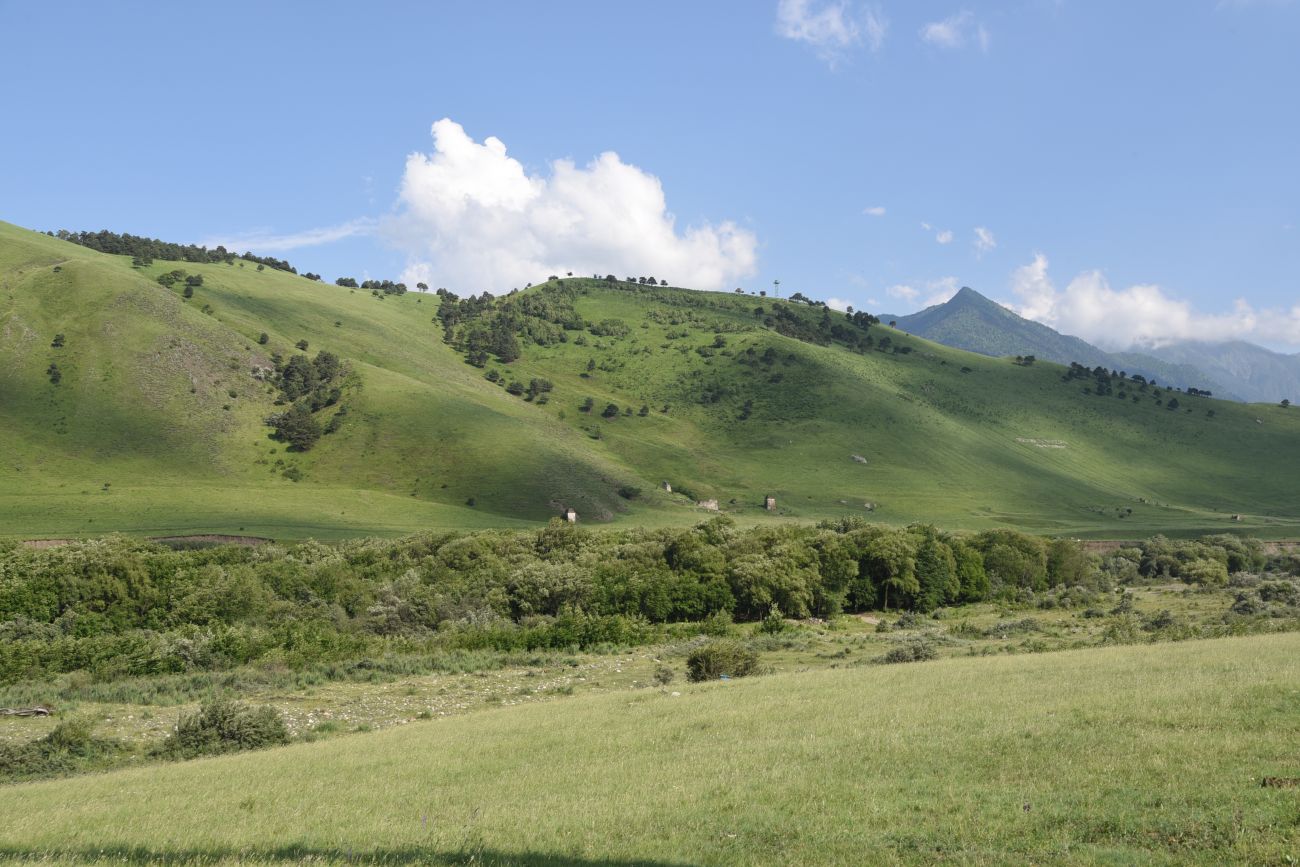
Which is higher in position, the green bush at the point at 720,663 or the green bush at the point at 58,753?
the green bush at the point at 720,663

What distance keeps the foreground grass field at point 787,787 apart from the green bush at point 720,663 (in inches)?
448

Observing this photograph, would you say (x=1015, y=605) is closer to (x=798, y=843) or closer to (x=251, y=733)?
(x=251, y=733)

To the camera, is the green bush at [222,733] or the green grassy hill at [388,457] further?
the green grassy hill at [388,457]

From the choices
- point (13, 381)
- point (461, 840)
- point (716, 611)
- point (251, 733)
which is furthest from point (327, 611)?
point (13, 381)

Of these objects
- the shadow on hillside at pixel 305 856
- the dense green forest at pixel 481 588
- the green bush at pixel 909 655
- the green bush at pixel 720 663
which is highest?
the shadow on hillside at pixel 305 856

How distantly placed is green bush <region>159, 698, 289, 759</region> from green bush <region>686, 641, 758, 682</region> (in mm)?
17396

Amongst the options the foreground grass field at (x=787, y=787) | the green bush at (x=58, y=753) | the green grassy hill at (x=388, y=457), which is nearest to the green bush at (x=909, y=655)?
the foreground grass field at (x=787, y=787)

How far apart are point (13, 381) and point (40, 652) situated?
380 ft

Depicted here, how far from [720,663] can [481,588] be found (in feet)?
104

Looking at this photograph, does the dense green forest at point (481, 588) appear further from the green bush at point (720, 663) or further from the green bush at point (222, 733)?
the green bush at point (222, 733)

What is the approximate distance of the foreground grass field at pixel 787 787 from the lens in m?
12.0

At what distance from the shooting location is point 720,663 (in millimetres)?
39250

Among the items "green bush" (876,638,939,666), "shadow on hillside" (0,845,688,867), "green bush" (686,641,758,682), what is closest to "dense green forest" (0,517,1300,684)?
"green bush" (686,641,758,682)

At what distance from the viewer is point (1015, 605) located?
7225 centimetres
